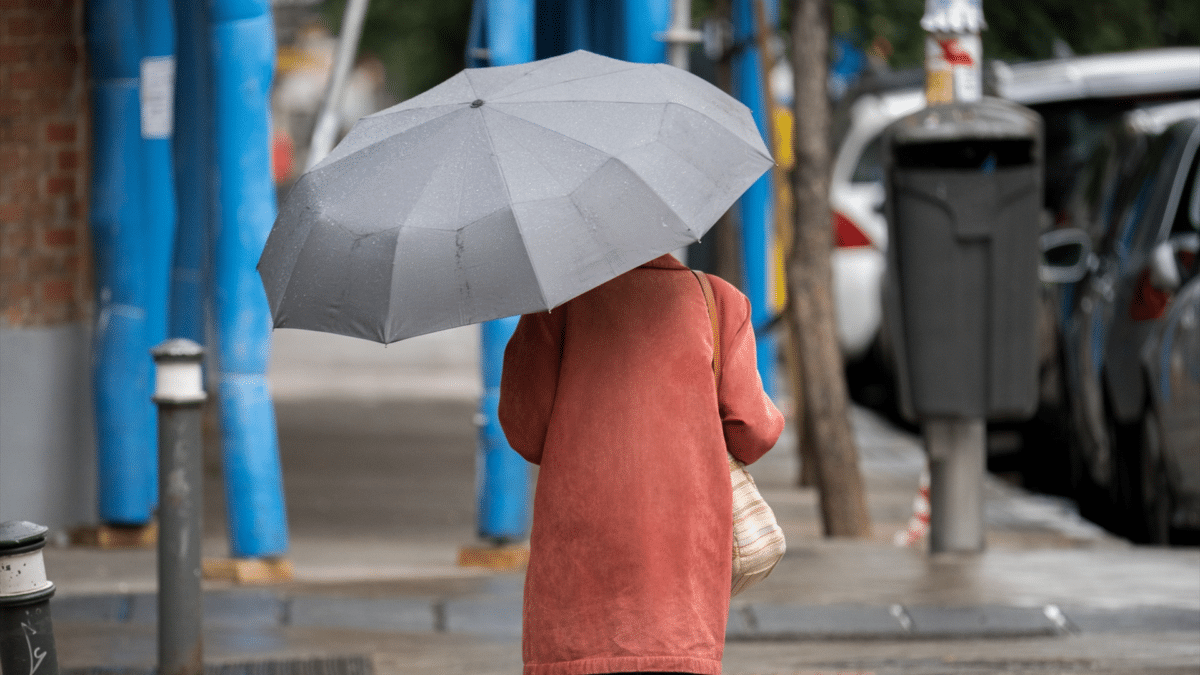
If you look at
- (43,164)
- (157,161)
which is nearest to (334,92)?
(157,161)

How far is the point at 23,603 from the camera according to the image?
3.53 meters

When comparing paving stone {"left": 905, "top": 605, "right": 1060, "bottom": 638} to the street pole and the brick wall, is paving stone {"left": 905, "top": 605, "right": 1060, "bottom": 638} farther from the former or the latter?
the brick wall

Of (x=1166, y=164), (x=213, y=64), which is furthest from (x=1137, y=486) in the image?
(x=213, y=64)

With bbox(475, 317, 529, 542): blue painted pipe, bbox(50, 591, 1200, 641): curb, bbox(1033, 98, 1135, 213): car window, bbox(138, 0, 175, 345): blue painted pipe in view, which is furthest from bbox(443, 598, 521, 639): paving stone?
bbox(1033, 98, 1135, 213): car window

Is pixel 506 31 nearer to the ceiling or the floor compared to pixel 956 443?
nearer to the ceiling

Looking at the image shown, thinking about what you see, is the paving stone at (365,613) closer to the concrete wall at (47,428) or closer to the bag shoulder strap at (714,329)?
the concrete wall at (47,428)

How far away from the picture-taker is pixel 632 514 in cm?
319

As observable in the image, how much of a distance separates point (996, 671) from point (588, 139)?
2719 mm

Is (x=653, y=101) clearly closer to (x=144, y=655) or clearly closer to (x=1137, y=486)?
(x=144, y=655)

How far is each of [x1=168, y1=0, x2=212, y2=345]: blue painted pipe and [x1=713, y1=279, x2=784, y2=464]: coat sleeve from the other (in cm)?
412

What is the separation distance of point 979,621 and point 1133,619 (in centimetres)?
52

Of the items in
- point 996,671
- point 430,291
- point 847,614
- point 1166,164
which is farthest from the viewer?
point 1166,164

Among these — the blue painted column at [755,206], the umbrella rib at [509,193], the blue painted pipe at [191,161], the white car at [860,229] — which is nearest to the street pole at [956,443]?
the blue painted column at [755,206]

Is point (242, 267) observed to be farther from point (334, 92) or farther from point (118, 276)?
point (334, 92)
